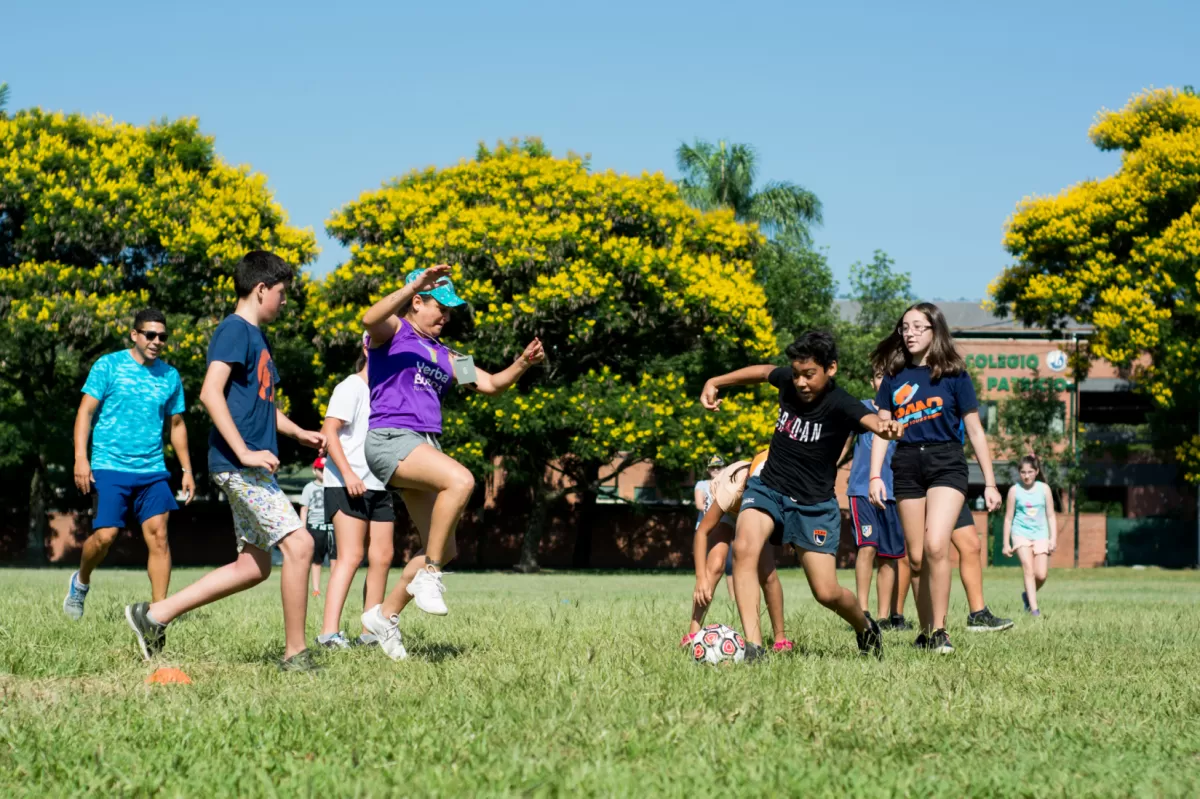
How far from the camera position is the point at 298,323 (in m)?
33.2

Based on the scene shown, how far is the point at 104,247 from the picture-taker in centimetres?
3123

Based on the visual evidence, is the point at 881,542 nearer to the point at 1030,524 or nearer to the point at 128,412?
the point at 1030,524

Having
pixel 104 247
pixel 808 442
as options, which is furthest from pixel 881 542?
pixel 104 247

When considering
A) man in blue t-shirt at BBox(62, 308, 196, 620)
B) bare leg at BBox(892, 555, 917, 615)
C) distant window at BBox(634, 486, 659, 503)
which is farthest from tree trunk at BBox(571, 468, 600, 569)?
man in blue t-shirt at BBox(62, 308, 196, 620)

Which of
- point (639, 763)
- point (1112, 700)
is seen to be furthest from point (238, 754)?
point (1112, 700)

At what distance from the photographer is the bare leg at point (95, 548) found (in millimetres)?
8719

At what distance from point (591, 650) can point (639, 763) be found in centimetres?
271

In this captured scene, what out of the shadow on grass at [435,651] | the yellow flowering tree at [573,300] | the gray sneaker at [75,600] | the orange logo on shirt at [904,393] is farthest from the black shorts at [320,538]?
the yellow flowering tree at [573,300]

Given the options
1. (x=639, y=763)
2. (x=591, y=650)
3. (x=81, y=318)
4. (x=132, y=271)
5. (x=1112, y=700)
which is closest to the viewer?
(x=639, y=763)

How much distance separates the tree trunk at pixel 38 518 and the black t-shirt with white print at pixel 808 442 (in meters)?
30.9

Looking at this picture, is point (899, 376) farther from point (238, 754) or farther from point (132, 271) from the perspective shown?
point (132, 271)

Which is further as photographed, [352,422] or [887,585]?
[887,585]

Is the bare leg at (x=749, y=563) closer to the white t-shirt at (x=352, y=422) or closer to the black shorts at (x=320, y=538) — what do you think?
the white t-shirt at (x=352, y=422)

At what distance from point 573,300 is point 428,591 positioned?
83.4 feet
